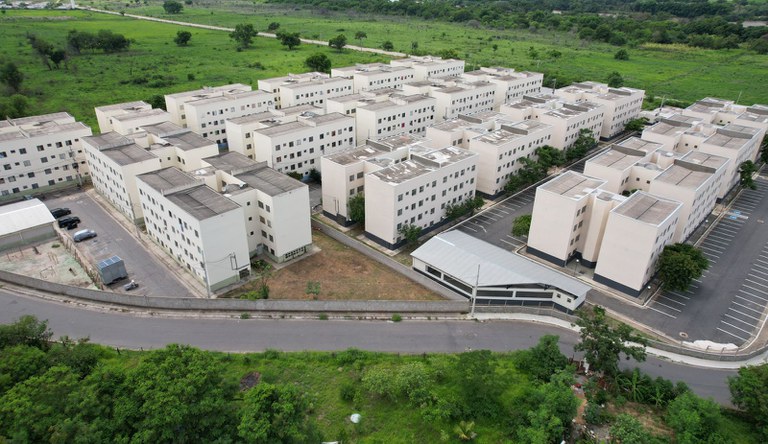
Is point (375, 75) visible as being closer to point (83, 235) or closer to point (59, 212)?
point (59, 212)

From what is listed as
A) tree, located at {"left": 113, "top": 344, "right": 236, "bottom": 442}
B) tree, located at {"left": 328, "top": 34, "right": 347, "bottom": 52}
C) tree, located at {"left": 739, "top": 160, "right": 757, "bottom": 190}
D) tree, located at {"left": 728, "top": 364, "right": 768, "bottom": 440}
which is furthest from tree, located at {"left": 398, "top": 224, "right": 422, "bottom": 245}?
tree, located at {"left": 328, "top": 34, "right": 347, "bottom": 52}

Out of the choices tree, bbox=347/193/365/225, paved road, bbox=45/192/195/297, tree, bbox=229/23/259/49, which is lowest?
paved road, bbox=45/192/195/297

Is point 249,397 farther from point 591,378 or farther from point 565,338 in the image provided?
point 565,338

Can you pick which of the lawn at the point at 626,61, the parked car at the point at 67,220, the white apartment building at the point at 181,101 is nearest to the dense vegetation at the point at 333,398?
the parked car at the point at 67,220

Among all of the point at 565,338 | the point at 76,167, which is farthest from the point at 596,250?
the point at 76,167

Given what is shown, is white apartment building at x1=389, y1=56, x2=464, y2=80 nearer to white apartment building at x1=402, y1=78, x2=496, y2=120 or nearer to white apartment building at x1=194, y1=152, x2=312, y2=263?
white apartment building at x1=402, y1=78, x2=496, y2=120

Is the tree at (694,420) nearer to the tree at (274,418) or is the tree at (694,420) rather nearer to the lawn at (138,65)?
the tree at (274,418)

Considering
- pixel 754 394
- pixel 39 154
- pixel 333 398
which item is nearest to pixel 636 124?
pixel 754 394
